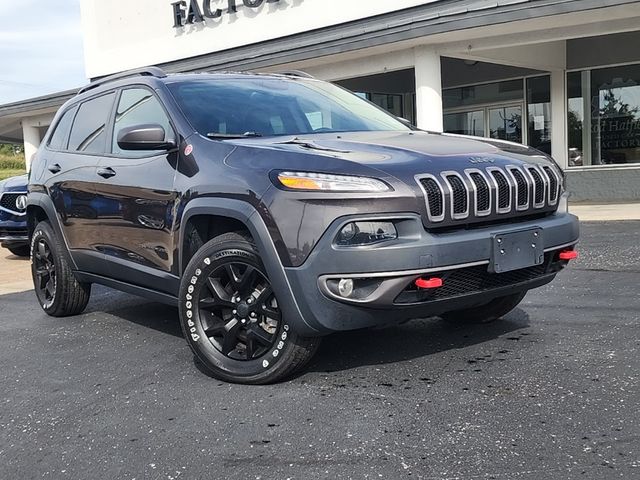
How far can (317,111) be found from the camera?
15.7 ft

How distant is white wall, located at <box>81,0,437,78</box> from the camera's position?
54.7 feet

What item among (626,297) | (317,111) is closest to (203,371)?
(317,111)

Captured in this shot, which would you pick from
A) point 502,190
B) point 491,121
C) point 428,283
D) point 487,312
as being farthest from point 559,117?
point 428,283

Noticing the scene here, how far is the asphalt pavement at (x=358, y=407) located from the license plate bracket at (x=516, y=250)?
59 centimetres

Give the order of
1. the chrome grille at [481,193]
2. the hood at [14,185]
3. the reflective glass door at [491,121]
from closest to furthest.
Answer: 1. the chrome grille at [481,193]
2. the hood at [14,185]
3. the reflective glass door at [491,121]

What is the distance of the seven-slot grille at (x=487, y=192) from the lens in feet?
11.1

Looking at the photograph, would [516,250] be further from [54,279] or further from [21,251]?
[21,251]

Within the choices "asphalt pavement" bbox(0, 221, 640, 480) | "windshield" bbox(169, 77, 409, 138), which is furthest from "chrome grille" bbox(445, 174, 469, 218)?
"windshield" bbox(169, 77, 409, 138)

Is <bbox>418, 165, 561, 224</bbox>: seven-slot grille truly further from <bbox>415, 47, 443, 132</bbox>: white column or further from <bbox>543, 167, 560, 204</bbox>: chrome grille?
<bbox>415, 47, 443, 132</bbox>: white column

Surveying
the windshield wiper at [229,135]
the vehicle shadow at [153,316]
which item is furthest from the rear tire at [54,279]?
the windshield wiper at [229,135]

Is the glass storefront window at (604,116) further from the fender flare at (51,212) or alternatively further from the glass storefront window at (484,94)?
the fender flare at (51,212)

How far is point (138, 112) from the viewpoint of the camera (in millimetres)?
4789

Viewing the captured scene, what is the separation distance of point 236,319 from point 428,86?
10597mm

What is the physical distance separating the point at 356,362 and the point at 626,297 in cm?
261
